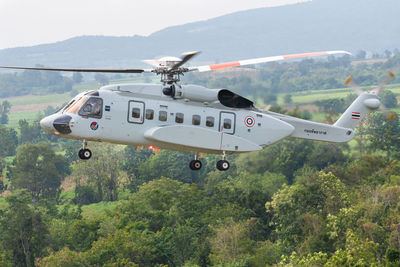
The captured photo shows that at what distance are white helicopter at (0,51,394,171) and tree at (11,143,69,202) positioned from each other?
5454 inches

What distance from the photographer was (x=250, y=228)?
362 feet

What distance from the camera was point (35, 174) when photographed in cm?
16875

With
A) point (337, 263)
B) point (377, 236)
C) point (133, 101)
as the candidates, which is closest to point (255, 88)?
point (133, 101)

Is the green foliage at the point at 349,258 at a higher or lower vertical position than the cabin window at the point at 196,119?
lower

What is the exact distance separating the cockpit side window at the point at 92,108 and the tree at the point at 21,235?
283ft

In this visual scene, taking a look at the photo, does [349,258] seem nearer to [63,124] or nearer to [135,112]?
[135,112]

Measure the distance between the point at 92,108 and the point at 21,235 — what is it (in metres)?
86.9

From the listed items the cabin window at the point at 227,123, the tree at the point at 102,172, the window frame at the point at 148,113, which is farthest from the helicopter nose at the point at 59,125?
the tree at the point at 102,172

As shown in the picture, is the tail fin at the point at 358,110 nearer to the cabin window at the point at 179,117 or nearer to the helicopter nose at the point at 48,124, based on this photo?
the cabin window at the point at 179,117

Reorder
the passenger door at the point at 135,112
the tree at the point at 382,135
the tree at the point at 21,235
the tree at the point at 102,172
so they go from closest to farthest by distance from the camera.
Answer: the passenger door at the point at 135,112 → the tree at the point at 21,235 → the tree at the point at 382,135 → the tree at the point at 102,172

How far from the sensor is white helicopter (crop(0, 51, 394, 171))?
3262 cm

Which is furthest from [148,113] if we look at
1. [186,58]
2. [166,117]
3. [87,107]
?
[186,58]

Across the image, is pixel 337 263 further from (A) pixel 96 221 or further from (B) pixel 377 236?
(A) pixel 96 221

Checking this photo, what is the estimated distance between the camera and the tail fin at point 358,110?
39312 millimetres
